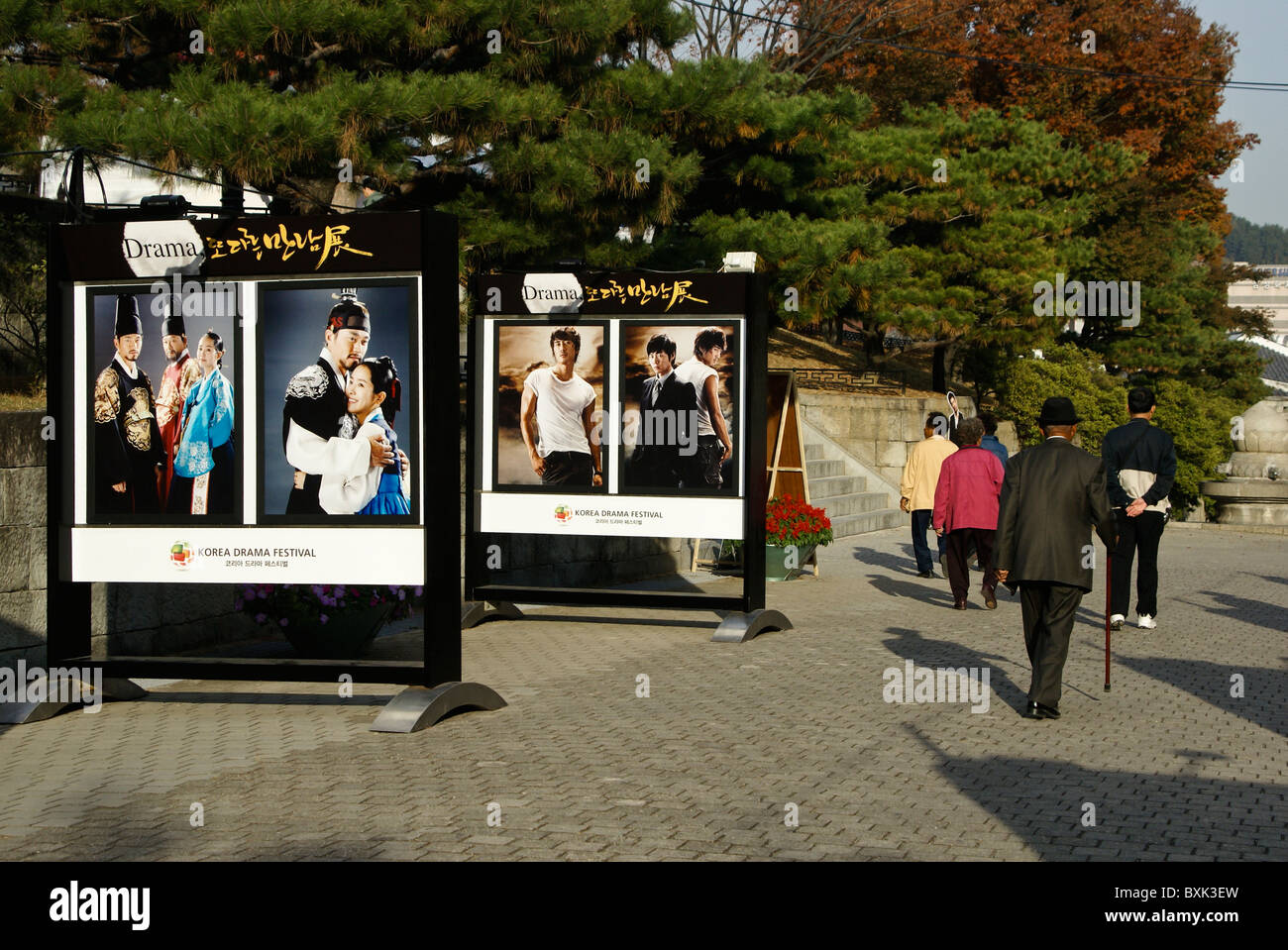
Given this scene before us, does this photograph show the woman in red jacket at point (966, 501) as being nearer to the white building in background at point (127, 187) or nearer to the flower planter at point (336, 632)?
the flower planter at point (336, 632)

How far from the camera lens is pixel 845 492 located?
23359 millimetres

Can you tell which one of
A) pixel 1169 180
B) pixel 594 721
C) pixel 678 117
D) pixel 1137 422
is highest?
pixel 1169 180

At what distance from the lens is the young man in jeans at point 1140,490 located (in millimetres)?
11719

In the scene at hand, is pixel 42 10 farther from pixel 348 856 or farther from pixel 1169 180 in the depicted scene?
pixel 1169 180

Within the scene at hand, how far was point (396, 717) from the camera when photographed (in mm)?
7820

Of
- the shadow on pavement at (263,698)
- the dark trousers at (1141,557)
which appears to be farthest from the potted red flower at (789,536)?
the shadow on pavement at (263,698)

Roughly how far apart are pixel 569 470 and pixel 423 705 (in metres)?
4.27

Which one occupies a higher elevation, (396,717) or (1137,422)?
(1137,422)

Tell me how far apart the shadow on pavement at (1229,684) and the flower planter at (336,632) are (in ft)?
17.7

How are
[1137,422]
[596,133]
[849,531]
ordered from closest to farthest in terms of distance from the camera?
[1137,422] < [596,133] < [849,531]

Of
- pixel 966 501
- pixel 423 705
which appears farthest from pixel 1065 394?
pixel 423 705

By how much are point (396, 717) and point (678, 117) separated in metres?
9.72

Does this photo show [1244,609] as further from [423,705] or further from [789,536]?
[423,705]

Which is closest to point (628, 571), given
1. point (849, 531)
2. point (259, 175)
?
point (259, 175)
